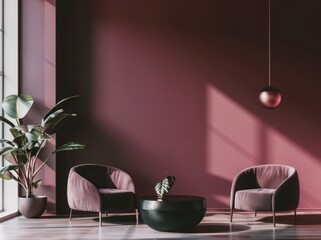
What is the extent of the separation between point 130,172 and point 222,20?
7.56 ft

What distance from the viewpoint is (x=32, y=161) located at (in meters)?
6.48

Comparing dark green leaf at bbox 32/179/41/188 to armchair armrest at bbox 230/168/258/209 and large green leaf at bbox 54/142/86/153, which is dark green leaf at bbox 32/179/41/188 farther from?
armchair armrest at bbox 230/168/258/209

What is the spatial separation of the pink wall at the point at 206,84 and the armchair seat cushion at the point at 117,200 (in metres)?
1.05

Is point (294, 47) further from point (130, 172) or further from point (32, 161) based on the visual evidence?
→ point (32, 161)

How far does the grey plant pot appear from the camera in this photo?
6.16 meters

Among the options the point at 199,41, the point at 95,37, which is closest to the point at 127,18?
the point at 95,37

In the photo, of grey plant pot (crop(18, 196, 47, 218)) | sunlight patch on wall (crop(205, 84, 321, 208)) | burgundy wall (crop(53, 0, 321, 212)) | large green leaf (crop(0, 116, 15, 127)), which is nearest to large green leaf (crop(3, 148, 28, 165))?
large green leaf (crop(0, 116, 15, 127))

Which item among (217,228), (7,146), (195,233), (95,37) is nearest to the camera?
(195,233)

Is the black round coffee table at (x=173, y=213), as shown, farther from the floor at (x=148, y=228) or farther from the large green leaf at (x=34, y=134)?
the large green leaf at (x=34, y=134)

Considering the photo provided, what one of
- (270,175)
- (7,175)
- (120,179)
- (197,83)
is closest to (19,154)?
(7,175)

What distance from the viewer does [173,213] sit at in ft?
16.9

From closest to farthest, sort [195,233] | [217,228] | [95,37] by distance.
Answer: [195,233]
[217,228]
[95,37]

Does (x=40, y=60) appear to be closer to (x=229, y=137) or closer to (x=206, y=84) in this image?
(x=206, y=84)

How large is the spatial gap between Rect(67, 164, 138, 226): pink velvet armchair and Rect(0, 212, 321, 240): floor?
0.65 ft
